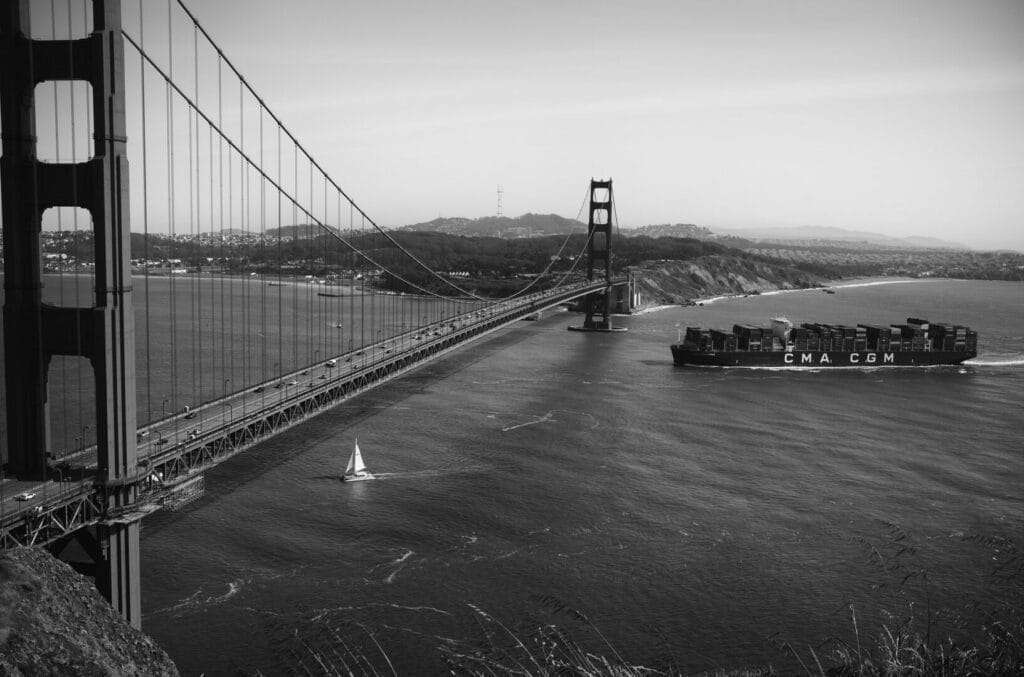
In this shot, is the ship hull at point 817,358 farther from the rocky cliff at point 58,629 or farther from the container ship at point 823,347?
the rocky cliff at point 58,629

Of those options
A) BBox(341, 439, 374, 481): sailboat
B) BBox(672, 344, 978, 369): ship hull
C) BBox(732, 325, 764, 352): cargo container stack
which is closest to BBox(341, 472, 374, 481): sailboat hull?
BBox(341, 439, 374, 481): sailboat

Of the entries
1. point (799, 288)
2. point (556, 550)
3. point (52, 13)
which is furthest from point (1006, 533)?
point (799, 288)

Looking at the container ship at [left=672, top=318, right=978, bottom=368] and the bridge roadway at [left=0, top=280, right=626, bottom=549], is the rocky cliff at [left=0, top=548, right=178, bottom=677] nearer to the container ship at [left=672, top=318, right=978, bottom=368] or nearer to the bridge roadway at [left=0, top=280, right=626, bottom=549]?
the bridge roadway at [left=0, top=280, right=626, bottom=549]

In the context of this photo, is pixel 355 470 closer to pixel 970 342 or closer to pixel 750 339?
pixel 750 339

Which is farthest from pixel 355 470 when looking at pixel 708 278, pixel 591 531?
pixel 708 278

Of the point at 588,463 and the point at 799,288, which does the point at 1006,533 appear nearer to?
the point at 588,463
